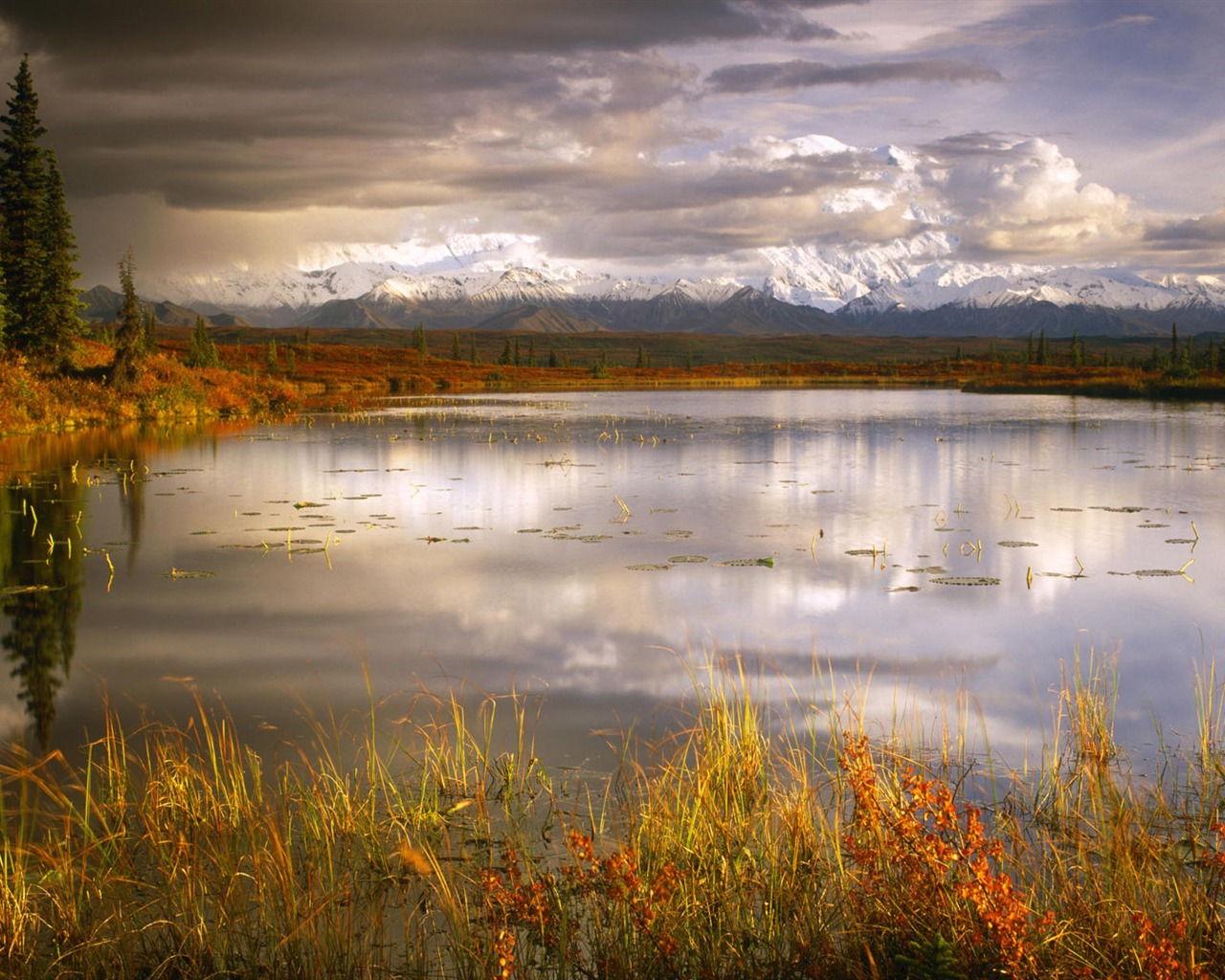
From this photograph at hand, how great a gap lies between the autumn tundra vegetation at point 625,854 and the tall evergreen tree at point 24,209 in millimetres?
44450

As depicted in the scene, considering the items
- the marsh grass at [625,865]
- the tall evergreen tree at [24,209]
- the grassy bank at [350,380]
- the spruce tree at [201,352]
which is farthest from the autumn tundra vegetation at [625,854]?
the spruce tree at [201,352]

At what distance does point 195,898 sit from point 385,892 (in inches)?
40.6

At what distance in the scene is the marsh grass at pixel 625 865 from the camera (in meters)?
5.13

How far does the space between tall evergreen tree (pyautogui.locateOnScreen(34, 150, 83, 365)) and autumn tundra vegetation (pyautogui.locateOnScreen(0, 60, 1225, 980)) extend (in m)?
44.5

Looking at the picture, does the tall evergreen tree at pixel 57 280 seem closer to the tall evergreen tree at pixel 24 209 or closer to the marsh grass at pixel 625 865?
the tall evergreen tree at pixel 24 209

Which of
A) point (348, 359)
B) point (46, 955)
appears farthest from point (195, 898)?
point (348, 359)

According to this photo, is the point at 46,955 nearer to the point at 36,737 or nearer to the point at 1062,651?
the point at 36,737

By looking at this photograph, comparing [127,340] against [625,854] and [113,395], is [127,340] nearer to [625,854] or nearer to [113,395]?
[113,395]

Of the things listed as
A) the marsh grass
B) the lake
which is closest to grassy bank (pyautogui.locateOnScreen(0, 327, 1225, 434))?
the lake

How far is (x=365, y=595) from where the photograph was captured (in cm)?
1383

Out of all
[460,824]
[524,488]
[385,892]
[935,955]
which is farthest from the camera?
[524,488]

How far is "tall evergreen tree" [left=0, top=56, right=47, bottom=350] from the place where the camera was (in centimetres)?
4659

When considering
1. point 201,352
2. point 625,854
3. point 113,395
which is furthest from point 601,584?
point 201,352

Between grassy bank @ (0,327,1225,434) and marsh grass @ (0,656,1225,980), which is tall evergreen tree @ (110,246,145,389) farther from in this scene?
marsh grass @ (0,656,1225,980)
